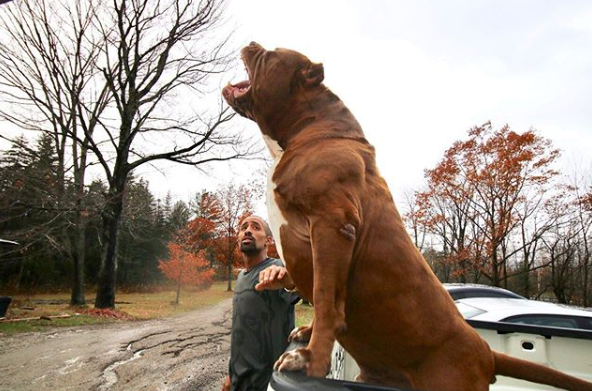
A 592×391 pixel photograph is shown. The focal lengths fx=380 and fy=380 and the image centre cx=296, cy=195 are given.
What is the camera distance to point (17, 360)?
7.47m

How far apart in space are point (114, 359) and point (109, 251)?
365 inches

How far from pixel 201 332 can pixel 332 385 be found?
11477mm

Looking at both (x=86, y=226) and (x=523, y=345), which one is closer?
(x=523, y=345)

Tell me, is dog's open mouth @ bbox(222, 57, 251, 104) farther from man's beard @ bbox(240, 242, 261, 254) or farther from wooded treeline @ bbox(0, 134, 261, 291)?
wooded treeline @ bbox(0, 134, 261, 291)

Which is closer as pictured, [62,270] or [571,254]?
[571,254]

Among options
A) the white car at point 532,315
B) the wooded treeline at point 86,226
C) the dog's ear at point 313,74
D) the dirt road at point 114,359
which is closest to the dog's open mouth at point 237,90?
the dog's ear at point 313,74

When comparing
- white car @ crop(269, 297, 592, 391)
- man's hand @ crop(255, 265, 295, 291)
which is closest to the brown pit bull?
white car @ crop(269, 297, 592, 391)

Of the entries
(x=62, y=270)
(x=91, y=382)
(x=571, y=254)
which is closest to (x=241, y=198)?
(x=62, y=270)

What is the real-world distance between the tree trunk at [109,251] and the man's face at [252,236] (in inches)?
501

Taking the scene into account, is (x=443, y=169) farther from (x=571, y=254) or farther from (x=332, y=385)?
(x=332, y=385)

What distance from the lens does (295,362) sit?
0.98m

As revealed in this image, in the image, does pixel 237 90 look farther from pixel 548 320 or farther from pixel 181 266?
pixel 181 266

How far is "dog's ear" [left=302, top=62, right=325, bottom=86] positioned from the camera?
136 centimetres

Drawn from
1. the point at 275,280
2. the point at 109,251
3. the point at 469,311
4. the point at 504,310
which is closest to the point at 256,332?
the point at 275,280
